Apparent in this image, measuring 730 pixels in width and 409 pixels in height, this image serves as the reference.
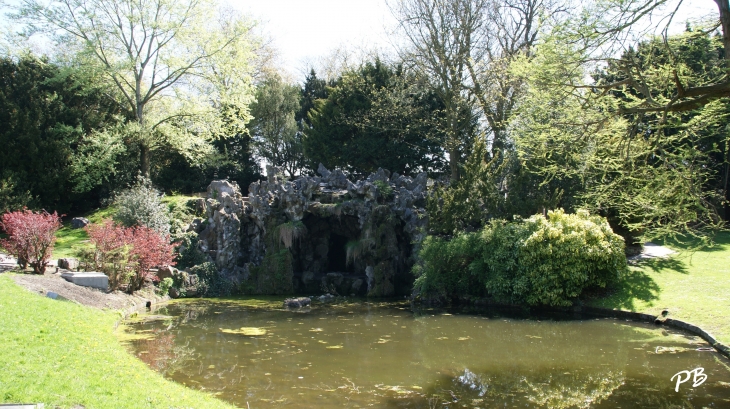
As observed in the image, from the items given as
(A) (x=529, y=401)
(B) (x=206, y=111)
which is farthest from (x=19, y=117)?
(A) (x=529, y=401)

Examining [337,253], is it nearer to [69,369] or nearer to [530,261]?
[530,261]

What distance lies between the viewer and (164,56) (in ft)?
94.3

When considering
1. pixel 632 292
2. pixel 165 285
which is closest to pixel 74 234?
pixel 165 285

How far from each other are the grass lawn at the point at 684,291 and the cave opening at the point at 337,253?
10.9 meters

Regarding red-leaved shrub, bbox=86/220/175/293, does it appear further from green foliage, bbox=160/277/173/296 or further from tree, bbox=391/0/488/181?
tree, bbox=391/0/488/181

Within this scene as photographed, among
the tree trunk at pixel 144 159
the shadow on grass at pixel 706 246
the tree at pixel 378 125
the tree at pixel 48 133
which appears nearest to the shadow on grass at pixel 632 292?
the shadow on grass at pixel 706 246

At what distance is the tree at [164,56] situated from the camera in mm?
26984

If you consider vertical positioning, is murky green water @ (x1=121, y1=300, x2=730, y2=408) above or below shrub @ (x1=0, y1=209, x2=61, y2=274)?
below

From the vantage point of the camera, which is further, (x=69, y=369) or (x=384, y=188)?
(x=384, y=188)

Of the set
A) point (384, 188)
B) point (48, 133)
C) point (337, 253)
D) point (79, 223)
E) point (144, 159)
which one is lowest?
point (337, 253)

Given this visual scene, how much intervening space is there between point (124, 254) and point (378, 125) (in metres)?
16.5

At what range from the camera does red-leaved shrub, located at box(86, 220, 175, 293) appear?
16.1 metres

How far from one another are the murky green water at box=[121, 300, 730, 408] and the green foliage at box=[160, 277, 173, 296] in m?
3.81

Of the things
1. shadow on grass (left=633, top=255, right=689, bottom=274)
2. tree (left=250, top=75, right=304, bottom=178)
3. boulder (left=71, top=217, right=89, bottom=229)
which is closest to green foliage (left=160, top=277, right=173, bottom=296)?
boulder (left=71, top=217, right=89, bottom=229)
